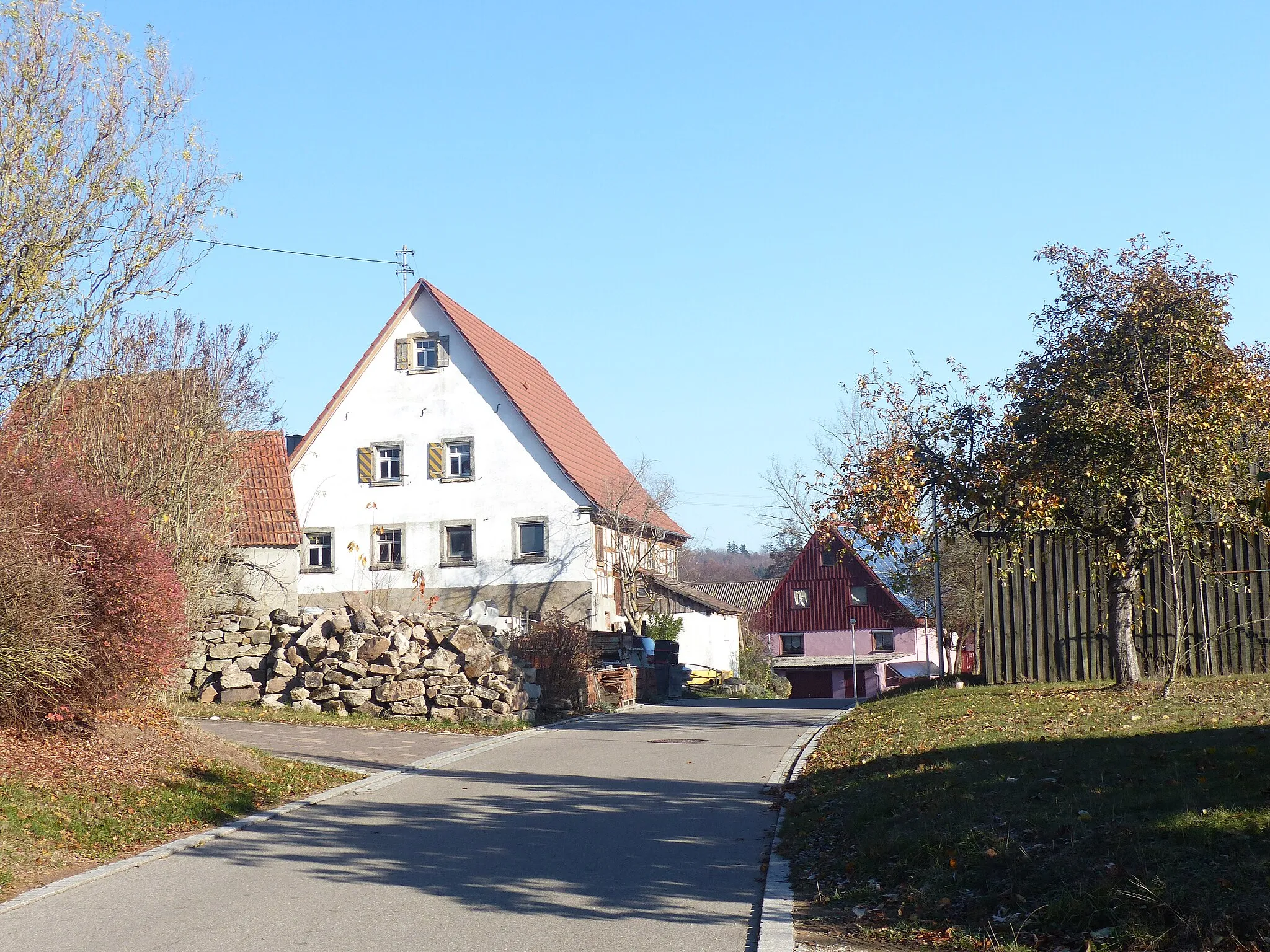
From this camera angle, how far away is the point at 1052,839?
24.8 ft

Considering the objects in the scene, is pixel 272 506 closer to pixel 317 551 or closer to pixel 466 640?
pixel 317 551

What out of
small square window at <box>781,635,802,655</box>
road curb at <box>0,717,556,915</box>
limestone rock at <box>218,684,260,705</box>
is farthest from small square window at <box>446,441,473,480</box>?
small square window at <box>781,635,802,655</box>

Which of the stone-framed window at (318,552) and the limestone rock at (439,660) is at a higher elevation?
the stone-framed window at (318,552)

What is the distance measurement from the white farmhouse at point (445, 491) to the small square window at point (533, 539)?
42mm

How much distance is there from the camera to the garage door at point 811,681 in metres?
66.0

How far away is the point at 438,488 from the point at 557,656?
18.0 metres

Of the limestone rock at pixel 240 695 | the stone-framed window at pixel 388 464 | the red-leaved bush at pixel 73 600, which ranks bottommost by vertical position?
the limestone rock at pixel 240 695

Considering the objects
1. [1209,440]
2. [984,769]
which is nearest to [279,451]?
[1209,440]

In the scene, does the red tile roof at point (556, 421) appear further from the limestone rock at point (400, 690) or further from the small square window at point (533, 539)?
the limestone rock at point (400, 690)

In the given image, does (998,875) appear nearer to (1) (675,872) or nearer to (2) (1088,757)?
(1) (675,872)

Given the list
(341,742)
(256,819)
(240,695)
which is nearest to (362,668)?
(240,695)

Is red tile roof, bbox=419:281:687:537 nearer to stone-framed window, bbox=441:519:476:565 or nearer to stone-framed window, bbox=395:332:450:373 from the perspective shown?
stone-framed window, bbox=395:332:450:373

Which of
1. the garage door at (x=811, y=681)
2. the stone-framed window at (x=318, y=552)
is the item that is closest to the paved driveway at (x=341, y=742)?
the stone-framed window at (x=318, y=552)

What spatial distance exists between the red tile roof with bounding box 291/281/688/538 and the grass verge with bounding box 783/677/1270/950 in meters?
28.0
